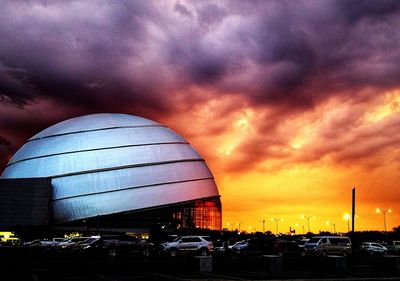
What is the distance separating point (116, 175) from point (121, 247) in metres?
61.5

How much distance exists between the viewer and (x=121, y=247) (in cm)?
4872

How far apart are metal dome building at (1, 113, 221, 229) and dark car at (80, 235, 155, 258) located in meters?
57.8

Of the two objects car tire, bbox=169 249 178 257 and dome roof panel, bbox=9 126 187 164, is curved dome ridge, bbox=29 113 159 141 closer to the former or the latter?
dome roof panel, bbox=9 126 187 164

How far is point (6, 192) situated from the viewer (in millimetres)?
107188

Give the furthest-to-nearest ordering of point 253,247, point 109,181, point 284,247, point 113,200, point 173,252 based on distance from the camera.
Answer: point 109,181 < point 113,200 < point 253,247 < point 284,247 < point 173,252

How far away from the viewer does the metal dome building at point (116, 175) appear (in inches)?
4267

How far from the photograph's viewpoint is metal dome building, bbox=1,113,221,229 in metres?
108

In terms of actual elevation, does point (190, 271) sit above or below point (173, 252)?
below

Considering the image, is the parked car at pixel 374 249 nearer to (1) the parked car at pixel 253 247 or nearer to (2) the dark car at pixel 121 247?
(1) the parked car at pixel 253 247

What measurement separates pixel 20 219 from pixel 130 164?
27.1m

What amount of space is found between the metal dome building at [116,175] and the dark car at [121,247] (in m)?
57.8

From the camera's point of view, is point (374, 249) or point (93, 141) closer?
point (374, 249)

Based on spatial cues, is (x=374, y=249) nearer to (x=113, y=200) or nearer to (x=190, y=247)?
(x=190, y=247)

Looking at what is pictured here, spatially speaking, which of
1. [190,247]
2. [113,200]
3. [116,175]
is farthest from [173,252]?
[116,175]
